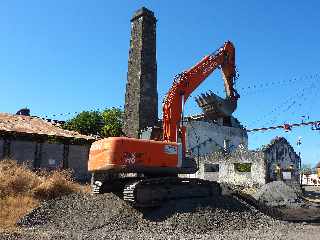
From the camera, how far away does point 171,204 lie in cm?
1195

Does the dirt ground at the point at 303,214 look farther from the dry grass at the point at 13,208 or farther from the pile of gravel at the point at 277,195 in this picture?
the dry grass at the point at 13,208

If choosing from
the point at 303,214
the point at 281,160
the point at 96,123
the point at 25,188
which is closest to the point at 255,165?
the point at 281,160

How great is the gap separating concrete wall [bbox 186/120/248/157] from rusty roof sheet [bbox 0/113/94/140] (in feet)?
37.4

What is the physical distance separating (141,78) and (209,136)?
10.6 m

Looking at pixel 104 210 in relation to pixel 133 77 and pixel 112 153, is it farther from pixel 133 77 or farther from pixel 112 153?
pixel 133 77

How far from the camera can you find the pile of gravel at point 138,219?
32.8 ft

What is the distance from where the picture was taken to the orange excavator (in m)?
11.7

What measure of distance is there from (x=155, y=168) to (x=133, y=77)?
19220 mm

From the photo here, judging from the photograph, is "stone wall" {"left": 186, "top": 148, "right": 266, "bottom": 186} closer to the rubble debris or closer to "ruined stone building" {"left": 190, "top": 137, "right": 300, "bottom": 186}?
"ruined stone building" {"left": 190, "top": 137, "right": 300, "bottom": 186}

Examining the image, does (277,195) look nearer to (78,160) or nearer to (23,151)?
(78,160)

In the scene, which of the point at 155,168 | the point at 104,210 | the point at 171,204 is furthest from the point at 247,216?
the point at 104,210

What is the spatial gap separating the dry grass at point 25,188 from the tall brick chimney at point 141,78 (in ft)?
41.1

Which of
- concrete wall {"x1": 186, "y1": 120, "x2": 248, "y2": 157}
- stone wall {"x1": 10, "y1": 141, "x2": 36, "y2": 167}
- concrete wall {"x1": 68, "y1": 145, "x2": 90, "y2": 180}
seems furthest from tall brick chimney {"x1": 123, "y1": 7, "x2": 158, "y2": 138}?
stone wall {"x1": 10, "y1": 141, "x2": 36, "y2": 167}

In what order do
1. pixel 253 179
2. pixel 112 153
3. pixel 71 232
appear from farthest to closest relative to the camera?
pixel 253 179 < pixel 112 153 < pixel 71 232
